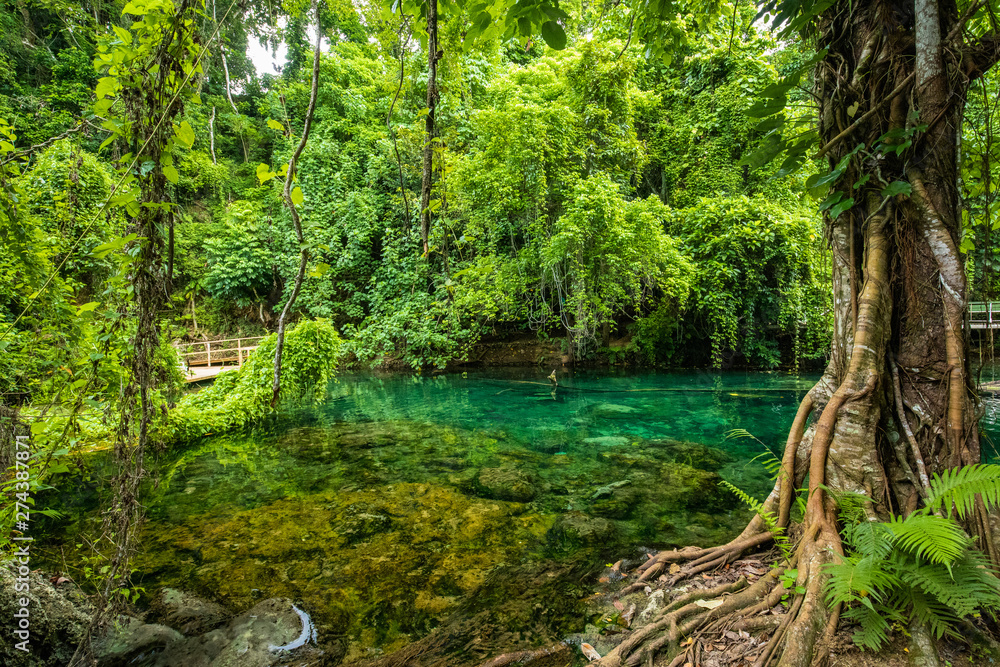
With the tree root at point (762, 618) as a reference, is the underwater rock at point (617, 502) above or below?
below

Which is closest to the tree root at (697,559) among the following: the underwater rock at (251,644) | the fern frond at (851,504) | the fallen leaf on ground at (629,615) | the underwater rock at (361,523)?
the fallen leaf on ground at (629,615)

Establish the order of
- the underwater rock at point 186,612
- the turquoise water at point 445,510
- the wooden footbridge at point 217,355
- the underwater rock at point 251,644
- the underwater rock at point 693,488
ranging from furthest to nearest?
the wooden footbridge at point 217,355 → the underwater rock at point 693,488 → the turquoise water at point 445,510 → the underwater rock at point 186,612 → the underwater rock at point 251,644

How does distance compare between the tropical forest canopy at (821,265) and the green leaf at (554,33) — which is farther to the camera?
the green leaf at (554,33)

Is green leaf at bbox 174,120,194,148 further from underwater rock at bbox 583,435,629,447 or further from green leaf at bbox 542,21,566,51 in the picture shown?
underwater rock at bbox 583,435,629,447

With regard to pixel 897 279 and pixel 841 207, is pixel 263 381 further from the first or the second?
pixel 897 279

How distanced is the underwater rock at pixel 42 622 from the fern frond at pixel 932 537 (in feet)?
13.4

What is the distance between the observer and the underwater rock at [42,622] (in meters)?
2.29

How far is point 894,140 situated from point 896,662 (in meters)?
2.29

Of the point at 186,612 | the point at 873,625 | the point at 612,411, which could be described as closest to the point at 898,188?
the point at 873,625

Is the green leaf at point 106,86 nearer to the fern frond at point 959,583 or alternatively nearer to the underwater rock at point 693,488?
the fern frond at point 959,583

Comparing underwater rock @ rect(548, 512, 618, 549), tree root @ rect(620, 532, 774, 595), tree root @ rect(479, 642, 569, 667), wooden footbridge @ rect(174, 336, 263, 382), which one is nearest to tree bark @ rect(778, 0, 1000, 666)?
tree root @ rect(620, 532, 774, 595)

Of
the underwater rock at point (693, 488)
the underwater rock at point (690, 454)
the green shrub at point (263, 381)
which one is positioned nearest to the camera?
the underwater rock at point (693, 488)

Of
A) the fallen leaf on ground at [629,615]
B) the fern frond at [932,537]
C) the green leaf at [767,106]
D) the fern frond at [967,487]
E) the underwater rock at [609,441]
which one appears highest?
the green leaf at [767,106]

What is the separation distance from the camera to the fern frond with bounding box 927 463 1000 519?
1.60 metres
